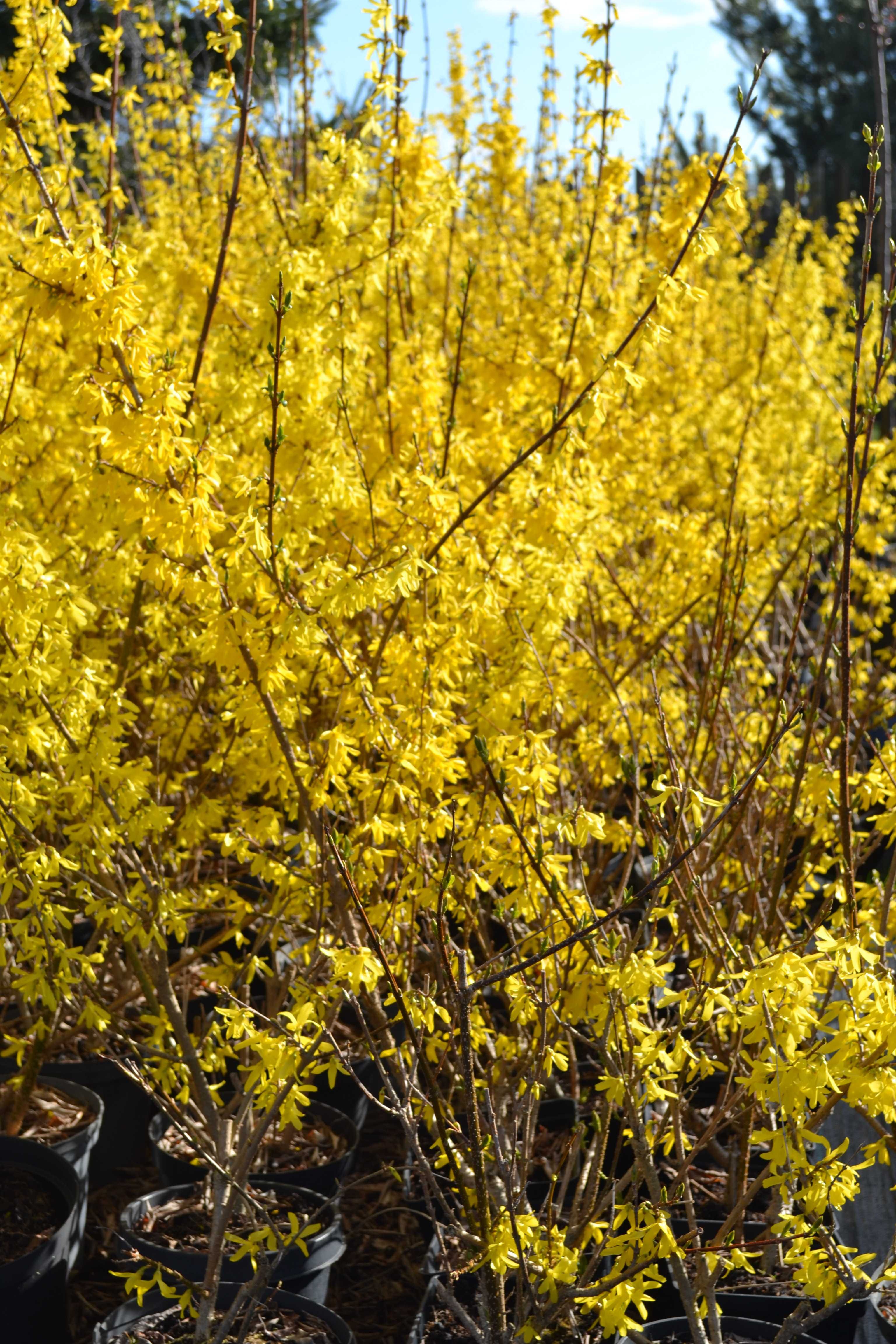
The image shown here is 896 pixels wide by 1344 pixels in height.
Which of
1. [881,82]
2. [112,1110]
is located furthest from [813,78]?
[112,1110]

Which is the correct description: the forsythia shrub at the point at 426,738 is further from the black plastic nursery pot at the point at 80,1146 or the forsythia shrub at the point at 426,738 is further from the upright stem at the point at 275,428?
the black plastic nursery pot at the point at 80,1146

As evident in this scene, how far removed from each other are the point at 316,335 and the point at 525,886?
1.69m

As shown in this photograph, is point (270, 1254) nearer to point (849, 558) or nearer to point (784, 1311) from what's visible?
point (784, 1311)

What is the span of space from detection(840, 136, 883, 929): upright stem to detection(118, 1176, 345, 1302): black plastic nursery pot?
147 centimetres

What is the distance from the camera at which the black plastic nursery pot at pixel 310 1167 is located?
3045 mm

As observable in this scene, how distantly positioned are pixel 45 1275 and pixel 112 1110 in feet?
2.97

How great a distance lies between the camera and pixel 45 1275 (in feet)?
8.61

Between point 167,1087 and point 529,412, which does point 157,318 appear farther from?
point 167,1087

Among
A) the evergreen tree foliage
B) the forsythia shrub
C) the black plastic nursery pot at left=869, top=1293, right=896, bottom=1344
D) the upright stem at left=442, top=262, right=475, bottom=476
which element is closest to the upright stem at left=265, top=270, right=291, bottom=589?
the forsythia shrub

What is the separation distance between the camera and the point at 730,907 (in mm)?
3395

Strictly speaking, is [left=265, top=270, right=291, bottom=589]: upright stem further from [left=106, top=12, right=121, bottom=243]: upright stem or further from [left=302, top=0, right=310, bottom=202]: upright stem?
[left=302, top=0, right=310, bottom=202]: upright stem

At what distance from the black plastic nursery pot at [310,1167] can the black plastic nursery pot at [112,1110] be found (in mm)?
69

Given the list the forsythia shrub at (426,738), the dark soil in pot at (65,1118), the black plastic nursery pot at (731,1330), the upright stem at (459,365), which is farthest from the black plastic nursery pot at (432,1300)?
the upright stem at (459,365)

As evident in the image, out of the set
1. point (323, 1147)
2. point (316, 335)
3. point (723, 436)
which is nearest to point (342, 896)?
point (323, 1147)
